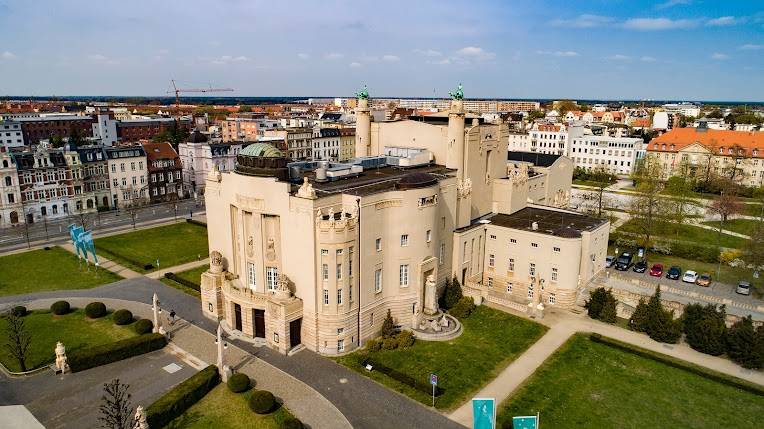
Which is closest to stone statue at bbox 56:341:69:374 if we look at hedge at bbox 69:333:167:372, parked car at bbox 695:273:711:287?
hedge at bbox 69:333:167:372

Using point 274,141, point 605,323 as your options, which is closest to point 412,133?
point 605,323

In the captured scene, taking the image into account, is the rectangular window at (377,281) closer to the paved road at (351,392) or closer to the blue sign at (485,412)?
the paved road at (351,392)

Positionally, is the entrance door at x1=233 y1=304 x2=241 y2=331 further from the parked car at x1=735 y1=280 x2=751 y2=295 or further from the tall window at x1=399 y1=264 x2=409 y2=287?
the parked car at x1=735 y1=280 x2=751 y2=295

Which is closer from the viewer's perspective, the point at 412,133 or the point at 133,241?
the point at 412,133

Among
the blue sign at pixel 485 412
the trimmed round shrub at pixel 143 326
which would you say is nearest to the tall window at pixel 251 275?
the trimmed round shrub at pixel 143 326

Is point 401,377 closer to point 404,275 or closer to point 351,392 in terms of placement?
point 351,392

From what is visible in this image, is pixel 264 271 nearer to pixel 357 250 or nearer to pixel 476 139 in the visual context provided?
pixel 357 250

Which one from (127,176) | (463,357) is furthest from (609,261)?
(127,176)
